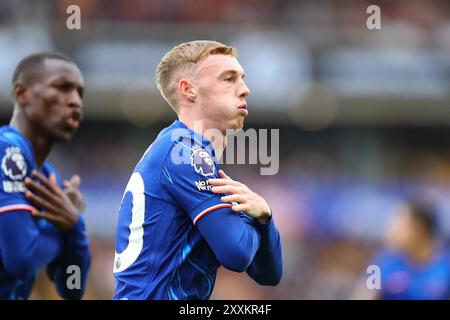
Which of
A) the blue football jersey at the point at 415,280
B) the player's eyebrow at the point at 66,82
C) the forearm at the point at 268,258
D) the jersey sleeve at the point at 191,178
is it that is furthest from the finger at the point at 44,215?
the blue football jersey at the point at 415,280

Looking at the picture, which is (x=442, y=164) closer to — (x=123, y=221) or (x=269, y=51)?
(x=269, y=51)

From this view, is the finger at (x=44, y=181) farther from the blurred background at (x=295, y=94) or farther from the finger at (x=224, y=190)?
the blurred background at (x=295, y=94)

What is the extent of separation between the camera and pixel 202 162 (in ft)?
13.5

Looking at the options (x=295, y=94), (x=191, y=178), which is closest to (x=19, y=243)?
(x=191, y=178)

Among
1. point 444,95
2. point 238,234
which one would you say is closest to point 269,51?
point 444,95

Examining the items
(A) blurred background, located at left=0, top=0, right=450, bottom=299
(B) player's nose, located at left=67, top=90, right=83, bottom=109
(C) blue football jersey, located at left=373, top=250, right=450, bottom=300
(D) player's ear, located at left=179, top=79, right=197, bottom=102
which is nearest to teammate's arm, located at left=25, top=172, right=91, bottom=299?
(B) player's nose, located at left=67, top=90, right=83, bottom=109

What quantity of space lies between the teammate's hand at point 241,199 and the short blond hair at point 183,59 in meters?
0.58

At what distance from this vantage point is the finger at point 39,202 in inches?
203

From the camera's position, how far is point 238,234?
3.97 metres

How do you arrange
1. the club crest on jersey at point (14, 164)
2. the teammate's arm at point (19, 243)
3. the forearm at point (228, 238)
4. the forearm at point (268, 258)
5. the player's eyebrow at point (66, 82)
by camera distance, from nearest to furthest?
1. the forearm at point (228, 238)
2. the forearm at point (268, 258)
3. the teammate's arm at point (19, 243)
4. the club crest on jersey at point (14, 164)
5. the player's eyebrow at point (66, 82)

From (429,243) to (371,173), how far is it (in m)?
12.5

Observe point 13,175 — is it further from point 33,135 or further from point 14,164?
point 33,135

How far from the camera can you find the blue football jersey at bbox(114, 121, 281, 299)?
406 cm

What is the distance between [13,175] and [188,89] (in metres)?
1.38
